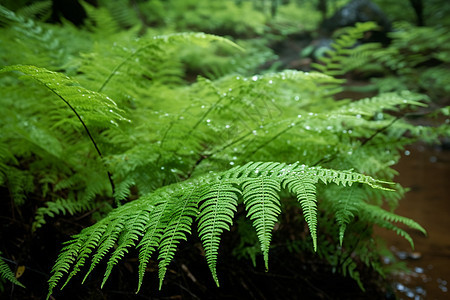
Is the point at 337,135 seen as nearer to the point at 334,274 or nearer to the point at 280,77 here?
the point at 280,77

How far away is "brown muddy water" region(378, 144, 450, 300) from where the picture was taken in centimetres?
213

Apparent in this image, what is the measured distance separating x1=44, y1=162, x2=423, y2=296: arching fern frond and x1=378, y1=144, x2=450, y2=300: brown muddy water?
102 centimetres

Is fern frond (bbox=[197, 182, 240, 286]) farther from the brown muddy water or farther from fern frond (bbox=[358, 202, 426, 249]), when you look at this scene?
the brown muddy water

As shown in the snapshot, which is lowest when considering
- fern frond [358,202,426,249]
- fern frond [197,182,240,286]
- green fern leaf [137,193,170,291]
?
fern frond [358,202,426,249]

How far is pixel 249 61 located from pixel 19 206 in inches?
92.5

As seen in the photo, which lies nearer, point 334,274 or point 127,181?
point 127,181

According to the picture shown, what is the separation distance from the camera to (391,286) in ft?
6.86

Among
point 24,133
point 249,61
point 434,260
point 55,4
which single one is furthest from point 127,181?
point 55,4

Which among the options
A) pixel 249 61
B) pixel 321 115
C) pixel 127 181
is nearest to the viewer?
pixel 127 181

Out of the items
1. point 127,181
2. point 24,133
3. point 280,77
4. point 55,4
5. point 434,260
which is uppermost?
point 55,4

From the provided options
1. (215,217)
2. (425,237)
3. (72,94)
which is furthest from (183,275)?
(425,237)

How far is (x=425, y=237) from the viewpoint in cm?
271

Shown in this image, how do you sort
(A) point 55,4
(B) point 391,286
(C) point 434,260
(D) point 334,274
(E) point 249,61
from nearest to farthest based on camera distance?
(D) point 334,274 < (B) point 391,286 < (C) point 434,260 < (E) point 249,61 < (A) point 55,4

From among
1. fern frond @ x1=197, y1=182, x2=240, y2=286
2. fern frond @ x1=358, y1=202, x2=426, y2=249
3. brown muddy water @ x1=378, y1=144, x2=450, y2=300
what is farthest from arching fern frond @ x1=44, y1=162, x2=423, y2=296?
brown muddy water @ x1=378, y1=144, x2=450, y2=300
